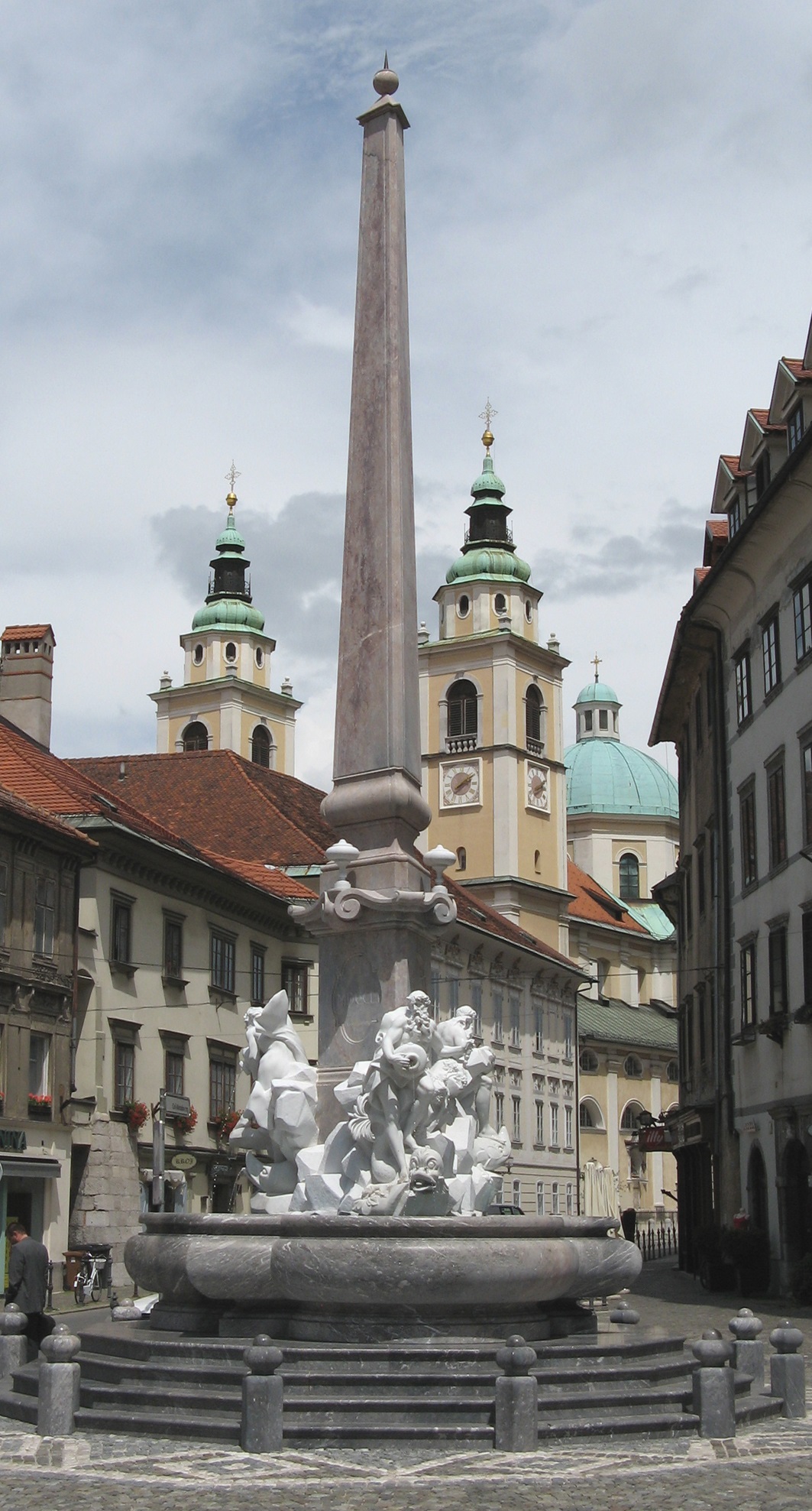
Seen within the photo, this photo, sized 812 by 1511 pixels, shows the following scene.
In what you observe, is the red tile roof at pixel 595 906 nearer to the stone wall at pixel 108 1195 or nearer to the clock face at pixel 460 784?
the clock face at pixel 460 784

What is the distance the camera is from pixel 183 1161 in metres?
38.0

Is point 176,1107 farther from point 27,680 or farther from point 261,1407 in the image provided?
point 261,1407

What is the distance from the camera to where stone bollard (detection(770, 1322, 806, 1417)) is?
12.9m

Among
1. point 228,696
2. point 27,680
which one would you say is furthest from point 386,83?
point 228,696

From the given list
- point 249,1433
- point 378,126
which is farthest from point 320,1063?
point 378,126

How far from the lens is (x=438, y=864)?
1587 centimetres

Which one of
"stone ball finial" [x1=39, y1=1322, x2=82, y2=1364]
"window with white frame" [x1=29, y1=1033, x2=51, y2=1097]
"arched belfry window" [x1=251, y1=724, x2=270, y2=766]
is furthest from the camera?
"arched belfry window" [x1=251, y1=724, x2=270, y2=766]

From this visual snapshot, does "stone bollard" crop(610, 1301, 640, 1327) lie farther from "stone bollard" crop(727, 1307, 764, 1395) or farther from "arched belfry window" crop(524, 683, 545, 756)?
"arched belfry window" crop(524, 683, 545, 756)

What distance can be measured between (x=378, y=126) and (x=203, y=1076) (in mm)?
26442

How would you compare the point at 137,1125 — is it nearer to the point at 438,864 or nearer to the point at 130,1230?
the point at 130,1230

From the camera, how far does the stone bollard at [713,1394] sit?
11453mm

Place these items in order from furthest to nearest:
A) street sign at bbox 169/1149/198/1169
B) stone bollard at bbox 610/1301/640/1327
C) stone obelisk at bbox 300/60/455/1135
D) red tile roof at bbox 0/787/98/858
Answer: street sign at bbox 169/1149/198/1169
red tile roof at bbox 0/787/98/858
stone obelisk at bbox 300/60/455/1135
stone bollard at bbox 610/1301/640/1327

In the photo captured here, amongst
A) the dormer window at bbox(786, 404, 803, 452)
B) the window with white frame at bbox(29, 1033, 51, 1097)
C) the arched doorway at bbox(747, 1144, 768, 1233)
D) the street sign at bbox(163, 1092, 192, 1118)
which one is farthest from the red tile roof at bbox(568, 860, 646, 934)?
the dormer window at bbox(786, 404, 803, 452)

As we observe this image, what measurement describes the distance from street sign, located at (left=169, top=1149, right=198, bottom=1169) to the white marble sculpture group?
23440mm
